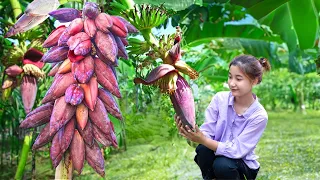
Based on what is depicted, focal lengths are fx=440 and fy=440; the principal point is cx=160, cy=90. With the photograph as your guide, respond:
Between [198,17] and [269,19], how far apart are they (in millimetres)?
602

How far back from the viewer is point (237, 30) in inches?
136

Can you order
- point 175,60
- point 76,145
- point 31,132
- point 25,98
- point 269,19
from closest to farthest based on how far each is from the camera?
point 76,145, point 175,60, point 25,98, point 31,132, point 269,19

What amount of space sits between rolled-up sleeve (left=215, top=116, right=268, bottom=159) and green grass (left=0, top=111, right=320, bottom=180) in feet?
3.19

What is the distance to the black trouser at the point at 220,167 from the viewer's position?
54.4 inches

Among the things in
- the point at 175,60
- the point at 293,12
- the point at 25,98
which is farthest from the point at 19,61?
the point at 293,12

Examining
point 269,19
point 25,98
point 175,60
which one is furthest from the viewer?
point 269,19

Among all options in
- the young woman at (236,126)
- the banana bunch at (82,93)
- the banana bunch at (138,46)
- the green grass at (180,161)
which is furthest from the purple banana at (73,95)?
the green grass at (180,161)

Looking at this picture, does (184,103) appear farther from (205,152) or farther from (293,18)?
(293,18)

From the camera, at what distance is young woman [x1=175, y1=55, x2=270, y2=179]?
1368 mm

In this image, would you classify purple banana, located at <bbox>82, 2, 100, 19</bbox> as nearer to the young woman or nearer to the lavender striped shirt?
the young woman

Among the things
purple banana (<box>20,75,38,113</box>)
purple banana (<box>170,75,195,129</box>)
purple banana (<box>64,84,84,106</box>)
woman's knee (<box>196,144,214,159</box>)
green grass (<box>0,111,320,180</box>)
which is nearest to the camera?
purple banana (<box>64,84,84,106</box>)

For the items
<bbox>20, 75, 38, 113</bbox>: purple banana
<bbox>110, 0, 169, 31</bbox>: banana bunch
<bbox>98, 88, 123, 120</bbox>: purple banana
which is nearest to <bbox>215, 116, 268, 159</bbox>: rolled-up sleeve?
<bbox>20, 75, 38, 113</bbox>: purple banana

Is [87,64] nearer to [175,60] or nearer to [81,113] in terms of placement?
[81,113]

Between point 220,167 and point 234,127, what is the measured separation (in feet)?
0.50
